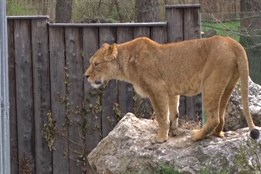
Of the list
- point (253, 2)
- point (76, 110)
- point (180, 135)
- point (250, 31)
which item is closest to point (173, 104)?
point (180, 135)

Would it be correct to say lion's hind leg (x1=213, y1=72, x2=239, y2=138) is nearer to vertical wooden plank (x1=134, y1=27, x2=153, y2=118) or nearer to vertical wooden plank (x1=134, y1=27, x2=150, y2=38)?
vertical wooden plank (x1=134, y1=27, x2=153, y2=118)

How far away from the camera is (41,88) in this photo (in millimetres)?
9898

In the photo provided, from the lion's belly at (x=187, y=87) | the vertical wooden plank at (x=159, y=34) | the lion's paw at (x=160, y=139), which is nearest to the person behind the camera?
the lion's belly at (x=187, y=87)

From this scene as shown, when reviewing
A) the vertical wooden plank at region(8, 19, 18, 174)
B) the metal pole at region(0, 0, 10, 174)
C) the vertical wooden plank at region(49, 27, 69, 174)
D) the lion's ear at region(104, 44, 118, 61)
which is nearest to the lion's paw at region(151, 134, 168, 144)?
the lion's ear at region(104, 44, 118, 61)

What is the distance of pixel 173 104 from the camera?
7891 mm

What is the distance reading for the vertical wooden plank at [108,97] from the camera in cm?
952

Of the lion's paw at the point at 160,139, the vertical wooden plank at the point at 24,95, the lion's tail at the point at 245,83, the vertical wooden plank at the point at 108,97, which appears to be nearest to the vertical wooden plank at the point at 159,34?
the vertical wooden plank at the point at 108,97

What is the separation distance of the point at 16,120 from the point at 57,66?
948mm

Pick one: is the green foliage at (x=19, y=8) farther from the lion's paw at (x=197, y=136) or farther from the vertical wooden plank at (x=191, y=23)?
the lion's paw at (x=197, y=136)

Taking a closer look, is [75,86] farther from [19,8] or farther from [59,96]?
[19,8]

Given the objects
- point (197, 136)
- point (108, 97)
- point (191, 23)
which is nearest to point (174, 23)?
Answer: point (191, 23)

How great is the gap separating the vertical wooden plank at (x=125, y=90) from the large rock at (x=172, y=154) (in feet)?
5.40

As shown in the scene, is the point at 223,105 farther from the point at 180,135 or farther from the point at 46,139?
the point at 46,139

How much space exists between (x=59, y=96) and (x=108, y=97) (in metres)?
0.67
